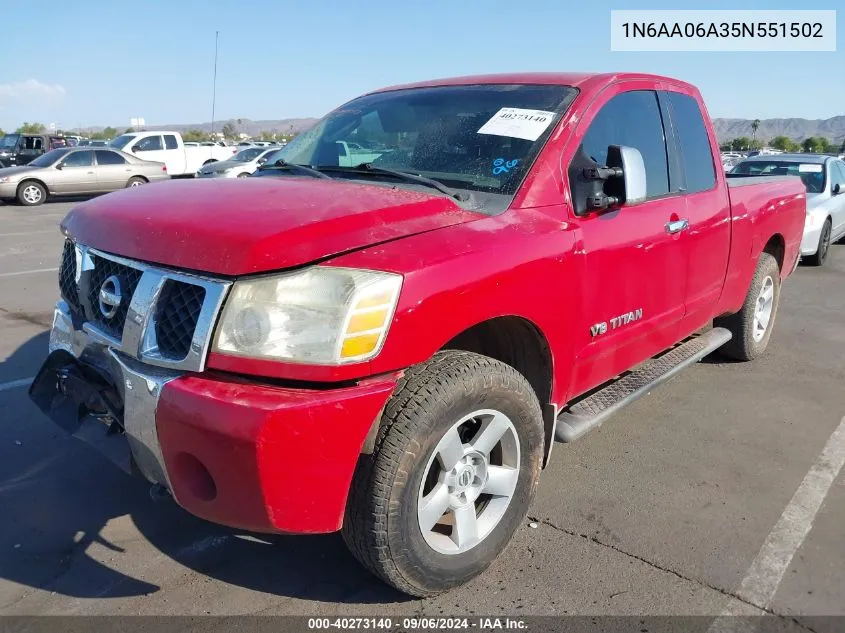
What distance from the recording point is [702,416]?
14.3 feet

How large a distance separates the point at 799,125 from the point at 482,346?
171m

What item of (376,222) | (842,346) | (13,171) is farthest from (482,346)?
(13,171)

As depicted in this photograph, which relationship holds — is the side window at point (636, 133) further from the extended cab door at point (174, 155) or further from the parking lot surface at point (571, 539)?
the extended cab door at point (174, 155)

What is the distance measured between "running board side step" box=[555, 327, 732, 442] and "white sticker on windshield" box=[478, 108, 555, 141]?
1249mm

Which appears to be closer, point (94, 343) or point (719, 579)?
point (94, 343)

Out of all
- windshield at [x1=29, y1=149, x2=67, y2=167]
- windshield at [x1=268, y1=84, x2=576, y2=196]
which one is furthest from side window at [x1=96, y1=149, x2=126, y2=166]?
windshield at [x1=268, y1=84, x2=576, y2=196]

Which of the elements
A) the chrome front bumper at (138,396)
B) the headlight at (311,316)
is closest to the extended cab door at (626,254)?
the headlight at (311,316)

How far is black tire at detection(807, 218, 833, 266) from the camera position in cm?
970

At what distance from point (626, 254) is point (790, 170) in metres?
8.67

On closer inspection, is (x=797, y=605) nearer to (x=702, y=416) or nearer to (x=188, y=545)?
(x=702, y=416)

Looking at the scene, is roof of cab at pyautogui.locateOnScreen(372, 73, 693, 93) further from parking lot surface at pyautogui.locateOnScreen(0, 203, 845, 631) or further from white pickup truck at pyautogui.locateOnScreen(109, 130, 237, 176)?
white pickup truck at pyautogui.locateOnScreen(109, 130, 237, 176)

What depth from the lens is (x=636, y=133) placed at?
12.0 ft

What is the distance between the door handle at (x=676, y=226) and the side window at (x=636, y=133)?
0.55ft

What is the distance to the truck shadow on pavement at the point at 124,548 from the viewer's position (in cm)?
267
